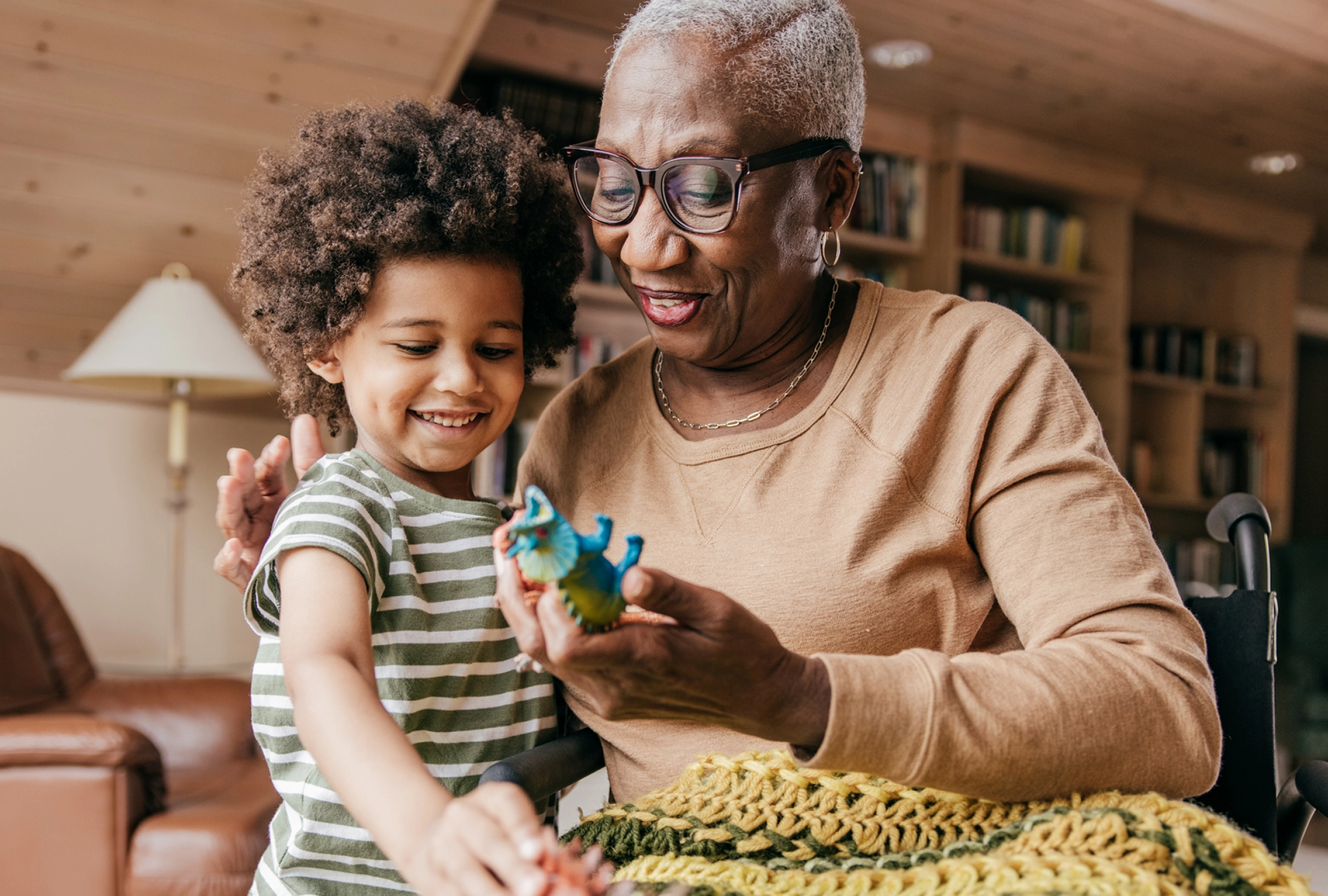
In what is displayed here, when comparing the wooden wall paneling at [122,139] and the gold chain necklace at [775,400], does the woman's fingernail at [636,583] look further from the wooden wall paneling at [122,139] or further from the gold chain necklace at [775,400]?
the wooden wall paneling at [122,139]

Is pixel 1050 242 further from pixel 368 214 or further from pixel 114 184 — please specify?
pixel 368 214

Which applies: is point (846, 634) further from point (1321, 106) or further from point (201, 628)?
point (1321, 106)

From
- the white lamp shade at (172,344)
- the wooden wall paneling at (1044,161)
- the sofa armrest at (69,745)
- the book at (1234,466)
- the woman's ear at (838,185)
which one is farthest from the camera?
the book at (1234,466)

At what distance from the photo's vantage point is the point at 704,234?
114cm

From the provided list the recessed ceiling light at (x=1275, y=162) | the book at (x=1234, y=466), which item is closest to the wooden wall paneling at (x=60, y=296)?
the recessed ceiling light at (x=1275, y=162)

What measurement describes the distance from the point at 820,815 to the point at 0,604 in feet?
9.04

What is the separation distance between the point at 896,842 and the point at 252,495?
33.4 inches

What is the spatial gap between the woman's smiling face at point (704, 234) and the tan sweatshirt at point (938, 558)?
0.36 ft

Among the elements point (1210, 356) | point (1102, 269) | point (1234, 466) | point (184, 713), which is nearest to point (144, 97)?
point (184, 713)

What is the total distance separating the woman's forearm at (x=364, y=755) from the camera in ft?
2.49

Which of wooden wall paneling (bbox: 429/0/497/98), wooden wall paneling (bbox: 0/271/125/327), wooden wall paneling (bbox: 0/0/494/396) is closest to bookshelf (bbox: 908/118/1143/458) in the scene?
wooden wall paneling (bbox: 429/0/497/98)

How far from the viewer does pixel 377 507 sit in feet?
3.66

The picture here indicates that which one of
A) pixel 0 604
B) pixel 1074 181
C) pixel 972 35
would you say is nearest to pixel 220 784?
pixel 0 604

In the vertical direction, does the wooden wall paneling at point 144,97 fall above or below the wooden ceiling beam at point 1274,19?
below
